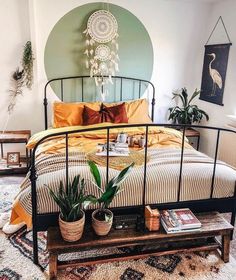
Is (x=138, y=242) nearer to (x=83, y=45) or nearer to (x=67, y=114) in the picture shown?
(x=67, y=114)

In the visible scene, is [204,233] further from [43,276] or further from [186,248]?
[43,276]

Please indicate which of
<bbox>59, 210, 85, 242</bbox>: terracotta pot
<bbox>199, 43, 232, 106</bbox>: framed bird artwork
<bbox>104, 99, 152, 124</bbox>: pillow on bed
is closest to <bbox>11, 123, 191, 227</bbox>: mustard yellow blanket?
<bbox>59, 210, 85, 242</bbox>: terracotta pot

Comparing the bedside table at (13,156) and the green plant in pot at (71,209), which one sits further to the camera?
the bedside table at (13,156)

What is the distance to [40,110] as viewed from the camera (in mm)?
3973

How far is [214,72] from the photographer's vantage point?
157 inches

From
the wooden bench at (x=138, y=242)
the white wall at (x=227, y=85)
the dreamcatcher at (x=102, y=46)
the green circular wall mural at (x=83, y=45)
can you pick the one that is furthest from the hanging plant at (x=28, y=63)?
the white wall at (x=227, y=85)

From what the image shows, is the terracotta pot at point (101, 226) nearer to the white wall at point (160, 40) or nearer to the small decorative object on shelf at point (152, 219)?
the small decorative object on shelf at point (152, 219)

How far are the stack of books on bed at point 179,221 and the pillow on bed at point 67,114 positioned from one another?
185 cm

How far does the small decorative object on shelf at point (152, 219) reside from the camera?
204 centimetres

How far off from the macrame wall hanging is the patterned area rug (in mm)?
2385

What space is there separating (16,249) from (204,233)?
1466 millimetres

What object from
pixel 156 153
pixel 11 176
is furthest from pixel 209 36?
pixel 11 176

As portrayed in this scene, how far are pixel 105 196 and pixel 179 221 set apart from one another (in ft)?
1.97

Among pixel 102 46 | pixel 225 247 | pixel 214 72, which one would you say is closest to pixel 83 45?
pixel 102 46
